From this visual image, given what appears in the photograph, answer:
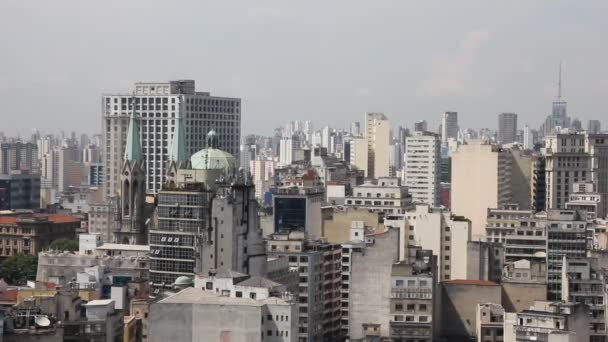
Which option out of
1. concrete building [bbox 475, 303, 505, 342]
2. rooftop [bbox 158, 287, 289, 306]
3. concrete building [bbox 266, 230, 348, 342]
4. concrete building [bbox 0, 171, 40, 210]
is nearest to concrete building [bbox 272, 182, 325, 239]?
concrete building [bbox 266, 230, 348, 342]

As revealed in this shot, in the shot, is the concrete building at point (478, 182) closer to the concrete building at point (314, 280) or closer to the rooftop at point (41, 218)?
the rooftop at point (41, 218)

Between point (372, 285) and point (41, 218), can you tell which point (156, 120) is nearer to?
point (41, 218)

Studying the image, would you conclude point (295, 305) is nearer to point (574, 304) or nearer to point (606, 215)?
point (574, 304)

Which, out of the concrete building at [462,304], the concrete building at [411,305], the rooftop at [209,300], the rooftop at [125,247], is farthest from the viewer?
the rooftop at [125,247]

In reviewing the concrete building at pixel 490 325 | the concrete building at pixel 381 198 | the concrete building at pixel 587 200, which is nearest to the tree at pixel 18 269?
the concrete building at pixel 381 198

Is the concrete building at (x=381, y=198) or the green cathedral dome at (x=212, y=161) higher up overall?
the green cathedral dome at (x=212, y=161)

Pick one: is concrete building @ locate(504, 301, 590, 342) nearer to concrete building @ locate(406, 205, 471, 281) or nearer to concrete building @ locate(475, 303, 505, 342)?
concrete building @ locate(475, 303, 505, 342)
